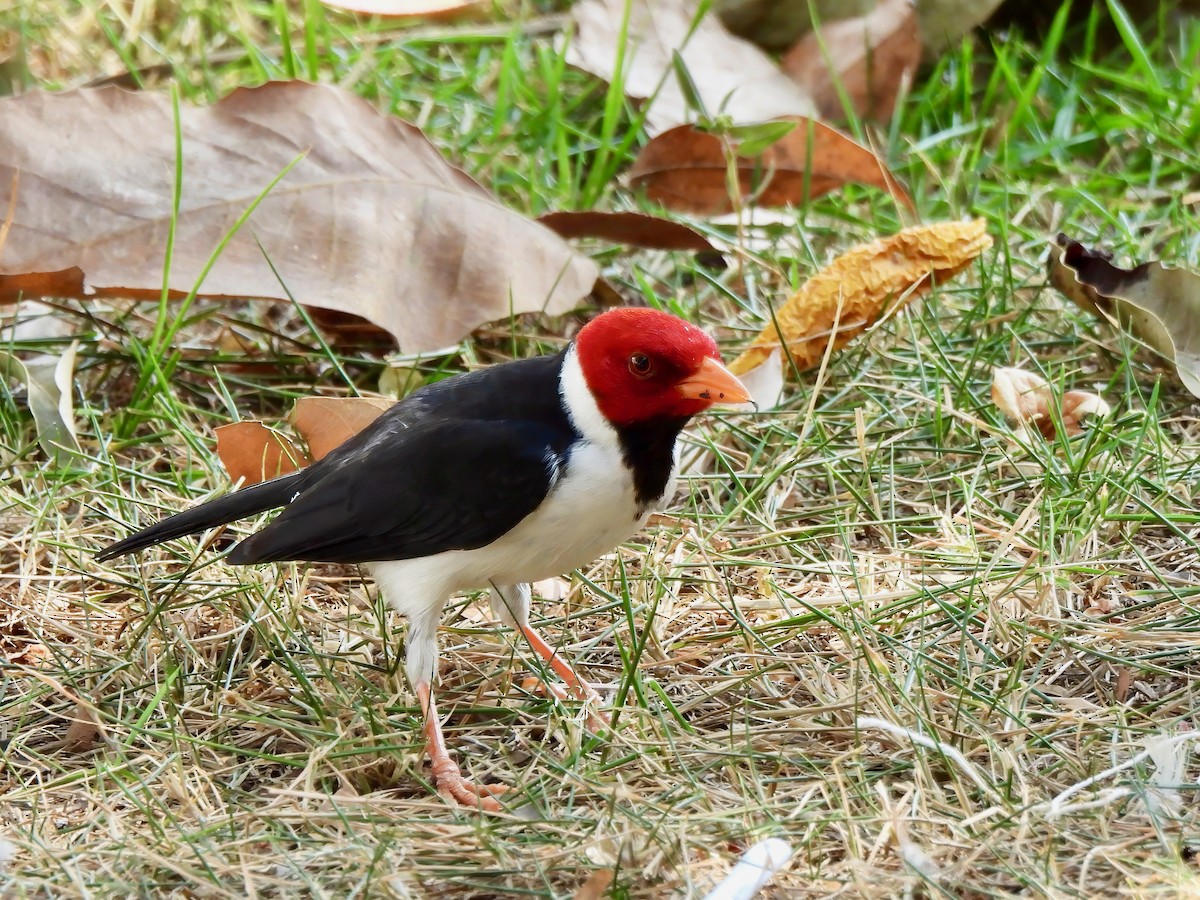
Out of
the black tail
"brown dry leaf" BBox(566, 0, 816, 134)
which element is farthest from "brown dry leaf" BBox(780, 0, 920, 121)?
the black tail

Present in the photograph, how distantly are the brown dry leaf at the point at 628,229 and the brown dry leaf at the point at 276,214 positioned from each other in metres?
0.12

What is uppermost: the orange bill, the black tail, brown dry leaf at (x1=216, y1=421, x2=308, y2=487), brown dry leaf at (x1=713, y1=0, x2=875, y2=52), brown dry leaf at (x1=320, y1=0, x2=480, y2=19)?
brown dry leaf at (x1=320, y1=0, x2=480, y2=19)

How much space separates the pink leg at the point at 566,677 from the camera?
2.89m

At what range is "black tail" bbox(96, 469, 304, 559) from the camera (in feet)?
10.1

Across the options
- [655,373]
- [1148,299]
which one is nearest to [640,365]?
[655,373]

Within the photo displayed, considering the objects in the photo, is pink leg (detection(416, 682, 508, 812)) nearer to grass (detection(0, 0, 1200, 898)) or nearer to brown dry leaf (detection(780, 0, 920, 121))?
grass (detection(0, 0, 1200, 898))

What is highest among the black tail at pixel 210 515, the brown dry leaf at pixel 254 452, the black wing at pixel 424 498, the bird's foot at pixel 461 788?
the black wing at pixel 424 498

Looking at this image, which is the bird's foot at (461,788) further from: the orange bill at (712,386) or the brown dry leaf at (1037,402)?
the brown dry leaf at (1037,402)

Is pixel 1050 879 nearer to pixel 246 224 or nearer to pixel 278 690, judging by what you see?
pixel 278 690

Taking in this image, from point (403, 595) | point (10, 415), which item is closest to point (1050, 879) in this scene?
point (403, 595)

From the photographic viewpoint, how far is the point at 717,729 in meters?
2.96

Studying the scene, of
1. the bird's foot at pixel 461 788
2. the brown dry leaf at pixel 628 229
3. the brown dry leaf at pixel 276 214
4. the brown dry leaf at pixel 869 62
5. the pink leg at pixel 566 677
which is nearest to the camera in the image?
the bird's foot at pixel 461 788

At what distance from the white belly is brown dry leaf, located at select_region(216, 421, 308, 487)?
0.77 metres

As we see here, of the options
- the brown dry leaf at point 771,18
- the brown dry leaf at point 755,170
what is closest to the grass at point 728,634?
the brown dry leaf at point 755,170
